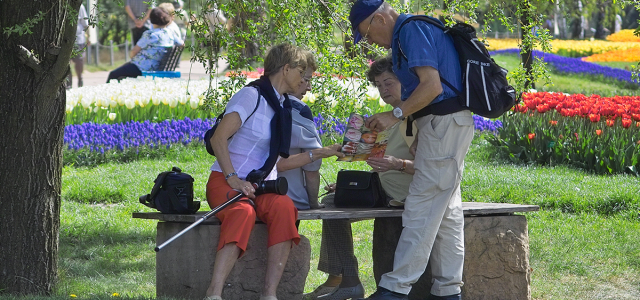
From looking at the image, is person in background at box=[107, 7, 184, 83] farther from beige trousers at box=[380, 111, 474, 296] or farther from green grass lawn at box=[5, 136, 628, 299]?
beige trousers at box=[380, 111, 474, 296]

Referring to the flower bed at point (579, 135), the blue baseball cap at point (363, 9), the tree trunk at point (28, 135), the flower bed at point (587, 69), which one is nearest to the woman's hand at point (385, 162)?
the blue baseball cap at point (363, 9)

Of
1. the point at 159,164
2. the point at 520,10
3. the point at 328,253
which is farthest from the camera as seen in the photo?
the point at 159,164

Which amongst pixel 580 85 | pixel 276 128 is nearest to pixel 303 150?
pixel 276 128

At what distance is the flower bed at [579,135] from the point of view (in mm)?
7699

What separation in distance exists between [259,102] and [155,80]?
705cm

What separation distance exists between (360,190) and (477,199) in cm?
279

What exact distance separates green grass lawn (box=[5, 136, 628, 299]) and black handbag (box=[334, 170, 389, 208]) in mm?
746

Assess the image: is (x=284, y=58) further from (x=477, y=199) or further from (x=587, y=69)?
(x=587, y=69)

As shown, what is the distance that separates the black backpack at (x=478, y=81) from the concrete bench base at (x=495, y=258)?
2.70ft

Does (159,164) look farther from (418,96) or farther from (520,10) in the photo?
(418,96)

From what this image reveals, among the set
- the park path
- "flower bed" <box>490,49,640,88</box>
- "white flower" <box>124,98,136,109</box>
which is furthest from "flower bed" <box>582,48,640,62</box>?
"white flower" <box>124,98,136,109</box>

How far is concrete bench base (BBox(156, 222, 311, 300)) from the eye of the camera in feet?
12.6

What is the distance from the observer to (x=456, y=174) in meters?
3.72

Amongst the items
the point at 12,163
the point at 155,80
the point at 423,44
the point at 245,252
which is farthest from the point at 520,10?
the point at 155,80
